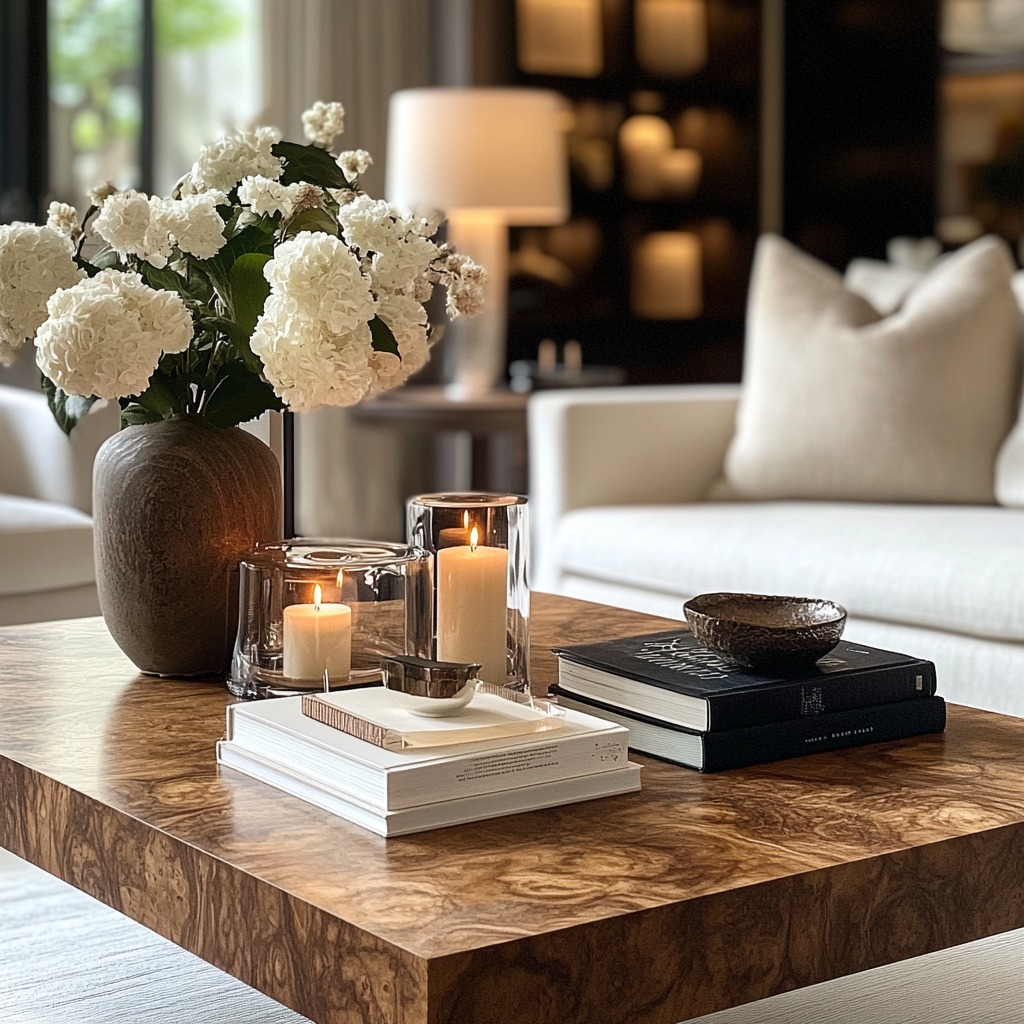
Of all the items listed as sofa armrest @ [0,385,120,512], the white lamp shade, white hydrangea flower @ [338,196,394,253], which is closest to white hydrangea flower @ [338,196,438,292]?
white hydrangea flower @ [338,196,394,253]

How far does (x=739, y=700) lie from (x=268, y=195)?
0.67 meters

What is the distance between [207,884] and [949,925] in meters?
0.52

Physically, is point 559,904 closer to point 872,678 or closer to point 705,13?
point 872,678

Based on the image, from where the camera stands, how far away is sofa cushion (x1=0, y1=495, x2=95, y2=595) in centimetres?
261

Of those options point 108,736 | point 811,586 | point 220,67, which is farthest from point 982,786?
point 220,67

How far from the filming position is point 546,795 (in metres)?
1.21

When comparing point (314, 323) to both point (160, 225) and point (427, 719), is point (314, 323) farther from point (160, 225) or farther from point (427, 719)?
point (427, 719)

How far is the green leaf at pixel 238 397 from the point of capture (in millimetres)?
1659

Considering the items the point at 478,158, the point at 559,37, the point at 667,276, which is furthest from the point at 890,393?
the point at 667,276

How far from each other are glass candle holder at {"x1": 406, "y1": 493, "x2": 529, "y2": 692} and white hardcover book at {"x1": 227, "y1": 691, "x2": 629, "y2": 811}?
230 millimetres

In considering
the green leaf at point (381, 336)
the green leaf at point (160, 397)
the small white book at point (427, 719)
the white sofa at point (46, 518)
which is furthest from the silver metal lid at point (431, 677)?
the white sofa at point (46, 518)

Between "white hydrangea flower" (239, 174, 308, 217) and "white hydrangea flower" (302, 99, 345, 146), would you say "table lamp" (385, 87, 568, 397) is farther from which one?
"white hydrangea flower" (239, 174, 308, 217)

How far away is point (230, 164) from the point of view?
5.51ft

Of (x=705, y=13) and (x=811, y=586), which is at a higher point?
(x=705, y=13)
